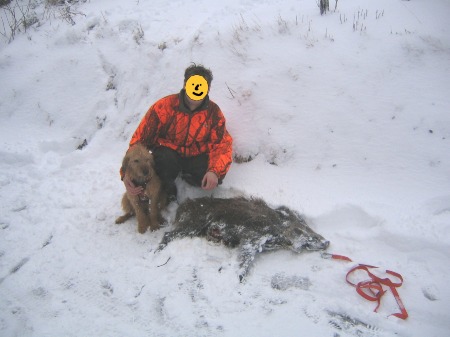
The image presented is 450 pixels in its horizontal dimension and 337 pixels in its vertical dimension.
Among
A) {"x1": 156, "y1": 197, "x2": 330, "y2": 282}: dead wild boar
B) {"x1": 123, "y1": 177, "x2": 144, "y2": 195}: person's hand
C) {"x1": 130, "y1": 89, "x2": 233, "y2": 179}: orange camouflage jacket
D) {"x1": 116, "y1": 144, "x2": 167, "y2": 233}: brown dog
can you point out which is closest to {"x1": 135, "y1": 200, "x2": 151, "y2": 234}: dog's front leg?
{"x1": 116, "y1": 144, "x2": 167, "y2": 233}: brown dog

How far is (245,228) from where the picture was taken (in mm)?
3205

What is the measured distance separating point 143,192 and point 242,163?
1.40 meters

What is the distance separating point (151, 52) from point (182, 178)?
2272 millimetres

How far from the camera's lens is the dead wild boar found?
3.12 meters

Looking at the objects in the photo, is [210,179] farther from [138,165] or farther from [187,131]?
[138,165]

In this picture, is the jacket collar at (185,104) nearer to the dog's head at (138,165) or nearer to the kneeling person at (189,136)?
the kneeling person at (189,136)

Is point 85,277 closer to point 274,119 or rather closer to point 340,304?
point 340,304

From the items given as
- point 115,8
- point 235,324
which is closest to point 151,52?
point 115,8

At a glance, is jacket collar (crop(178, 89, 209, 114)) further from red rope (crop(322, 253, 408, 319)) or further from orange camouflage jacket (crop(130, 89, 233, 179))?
red rope (crop(322, 253, 408, 319))

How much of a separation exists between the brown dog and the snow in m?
0.18

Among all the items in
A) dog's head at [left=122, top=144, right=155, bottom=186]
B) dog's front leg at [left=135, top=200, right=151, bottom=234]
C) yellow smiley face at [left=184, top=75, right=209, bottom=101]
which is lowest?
dog's front leg at [left=135, top=200, right=151, bottom=234]

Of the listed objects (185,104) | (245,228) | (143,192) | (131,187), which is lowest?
(245,228)

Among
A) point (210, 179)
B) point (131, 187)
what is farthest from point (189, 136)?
point (131, 187)

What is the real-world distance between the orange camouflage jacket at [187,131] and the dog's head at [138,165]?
0.27 meters
